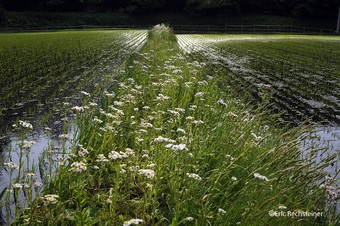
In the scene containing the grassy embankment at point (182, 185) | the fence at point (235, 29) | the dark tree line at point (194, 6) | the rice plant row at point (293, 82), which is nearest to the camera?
the grassy embankment at point (182, 185)

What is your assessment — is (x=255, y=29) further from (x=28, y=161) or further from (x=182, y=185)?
(x=182, y=185)

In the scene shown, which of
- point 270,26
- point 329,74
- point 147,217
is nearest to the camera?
point 147,217

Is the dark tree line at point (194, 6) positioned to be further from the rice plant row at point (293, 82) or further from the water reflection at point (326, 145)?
the water reflection at point (326, 145)

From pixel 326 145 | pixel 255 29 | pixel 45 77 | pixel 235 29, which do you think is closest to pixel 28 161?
pixel 326 145

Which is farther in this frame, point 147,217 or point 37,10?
point 37,10

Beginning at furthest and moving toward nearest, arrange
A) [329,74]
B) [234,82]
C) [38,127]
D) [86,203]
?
[329,74] → [234,82] → [38,127] → [86,203]

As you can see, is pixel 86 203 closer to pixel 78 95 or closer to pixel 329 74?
pixel 78 95

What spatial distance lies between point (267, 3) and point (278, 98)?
218 ft

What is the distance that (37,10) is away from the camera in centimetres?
7388

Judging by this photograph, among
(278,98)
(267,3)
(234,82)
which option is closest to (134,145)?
(278,98)

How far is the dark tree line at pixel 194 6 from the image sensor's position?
69.2 metres

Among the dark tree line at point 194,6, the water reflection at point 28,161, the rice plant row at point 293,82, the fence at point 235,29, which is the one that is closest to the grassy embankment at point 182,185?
the water reflection at point 28,161

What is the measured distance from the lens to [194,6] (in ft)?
238

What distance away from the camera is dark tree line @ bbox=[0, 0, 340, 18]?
227 feet
